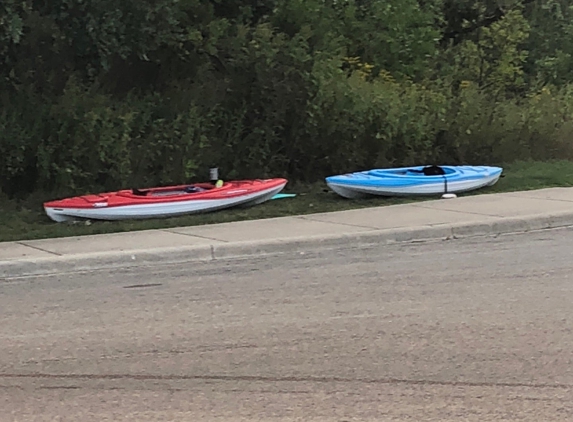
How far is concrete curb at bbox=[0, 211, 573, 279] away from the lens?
923 centimetres

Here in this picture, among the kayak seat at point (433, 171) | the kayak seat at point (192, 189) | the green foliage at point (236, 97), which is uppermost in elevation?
the green foliage at point (236, 97)

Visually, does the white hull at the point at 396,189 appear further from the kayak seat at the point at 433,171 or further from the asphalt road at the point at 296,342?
the asphalt road at the point at 296,342

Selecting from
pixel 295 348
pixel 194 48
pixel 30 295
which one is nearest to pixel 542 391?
pixel 295 348

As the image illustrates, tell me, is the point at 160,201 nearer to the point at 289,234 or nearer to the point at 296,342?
the point at 289,234

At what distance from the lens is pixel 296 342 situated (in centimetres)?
618

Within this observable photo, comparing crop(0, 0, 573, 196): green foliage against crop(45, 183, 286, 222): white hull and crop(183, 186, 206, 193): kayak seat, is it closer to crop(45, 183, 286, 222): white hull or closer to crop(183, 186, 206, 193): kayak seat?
crop(183, 186, 206, 193): kayak seat

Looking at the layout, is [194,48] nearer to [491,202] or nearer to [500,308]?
[491,202]

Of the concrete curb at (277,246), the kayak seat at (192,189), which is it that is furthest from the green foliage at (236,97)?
the concrete curb at (277,246)

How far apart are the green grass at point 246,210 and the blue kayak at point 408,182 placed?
151mm

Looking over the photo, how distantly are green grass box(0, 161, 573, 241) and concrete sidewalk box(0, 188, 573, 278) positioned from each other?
17.1 inches

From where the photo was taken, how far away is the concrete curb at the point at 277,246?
923 centimetres

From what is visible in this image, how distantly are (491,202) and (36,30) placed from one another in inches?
272

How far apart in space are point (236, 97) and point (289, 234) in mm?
5051

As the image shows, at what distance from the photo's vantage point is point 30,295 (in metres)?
8.10
